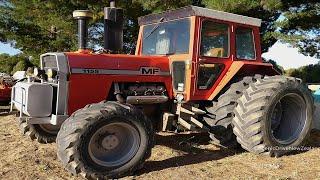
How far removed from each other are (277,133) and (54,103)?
3.56 meters

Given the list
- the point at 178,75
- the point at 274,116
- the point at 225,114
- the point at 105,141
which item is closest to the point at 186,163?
the point at 225,114

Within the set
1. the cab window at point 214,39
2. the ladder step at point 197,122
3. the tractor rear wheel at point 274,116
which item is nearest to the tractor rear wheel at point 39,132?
the ladder step at point 197,122

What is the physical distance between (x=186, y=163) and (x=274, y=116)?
191 cm

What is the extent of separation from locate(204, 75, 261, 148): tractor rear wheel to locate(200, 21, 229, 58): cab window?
1.87 feet

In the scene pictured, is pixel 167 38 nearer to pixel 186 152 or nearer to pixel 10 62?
pixel 186 152

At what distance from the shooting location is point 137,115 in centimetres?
552

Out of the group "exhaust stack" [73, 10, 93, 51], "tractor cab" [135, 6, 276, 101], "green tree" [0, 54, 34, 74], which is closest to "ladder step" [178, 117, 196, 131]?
"tractor cab" [135, 6, 276, 101]

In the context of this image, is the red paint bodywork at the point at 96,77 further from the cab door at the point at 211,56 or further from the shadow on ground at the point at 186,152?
the shadow on ground at the point at 186,152

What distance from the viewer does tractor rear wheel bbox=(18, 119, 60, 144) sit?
697 centimetres

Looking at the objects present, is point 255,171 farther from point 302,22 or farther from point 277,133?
point 302,22

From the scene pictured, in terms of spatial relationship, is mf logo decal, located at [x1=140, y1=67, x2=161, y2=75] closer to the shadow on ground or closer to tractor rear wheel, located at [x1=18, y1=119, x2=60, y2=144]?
the shadow on ground

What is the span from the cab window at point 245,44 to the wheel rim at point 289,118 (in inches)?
36.8

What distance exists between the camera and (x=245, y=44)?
723cm

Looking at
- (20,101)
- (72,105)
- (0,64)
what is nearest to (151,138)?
(72,105)
